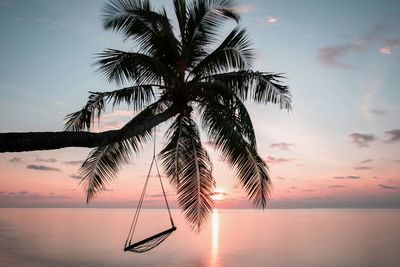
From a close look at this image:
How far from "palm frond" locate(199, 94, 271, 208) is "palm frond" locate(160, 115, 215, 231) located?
105 cm

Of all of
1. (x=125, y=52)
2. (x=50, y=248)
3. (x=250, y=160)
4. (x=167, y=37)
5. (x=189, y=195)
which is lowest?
(x=50, y=248)

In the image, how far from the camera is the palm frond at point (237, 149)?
8141 mm

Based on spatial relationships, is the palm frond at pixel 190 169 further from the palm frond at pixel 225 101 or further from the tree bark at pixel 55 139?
the tree bark at pixel 55 139

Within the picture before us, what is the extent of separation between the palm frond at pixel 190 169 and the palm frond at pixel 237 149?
3.43 ft

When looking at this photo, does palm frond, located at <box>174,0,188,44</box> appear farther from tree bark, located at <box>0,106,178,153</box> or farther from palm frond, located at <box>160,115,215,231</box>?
tree bark, located at <box>0,106,178,153</box>

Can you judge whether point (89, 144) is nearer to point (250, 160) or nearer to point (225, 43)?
point (250, 160)

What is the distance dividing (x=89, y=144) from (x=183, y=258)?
39.6m

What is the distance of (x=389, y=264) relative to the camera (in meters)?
40.2

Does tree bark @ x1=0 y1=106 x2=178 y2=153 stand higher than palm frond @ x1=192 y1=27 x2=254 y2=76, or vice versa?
palm frond @ x1=192 y1=27 x2=254 y2=76

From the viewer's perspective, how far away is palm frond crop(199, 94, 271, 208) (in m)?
8.14

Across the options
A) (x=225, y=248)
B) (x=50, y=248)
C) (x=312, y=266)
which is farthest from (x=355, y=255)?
(x=50, y=248)

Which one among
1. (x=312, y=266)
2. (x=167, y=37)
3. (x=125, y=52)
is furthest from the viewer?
(x=312, y=266)

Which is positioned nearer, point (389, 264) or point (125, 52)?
point (125, 52)

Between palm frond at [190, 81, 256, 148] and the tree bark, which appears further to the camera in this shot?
palm frond at [190, 81, 256, 148]
